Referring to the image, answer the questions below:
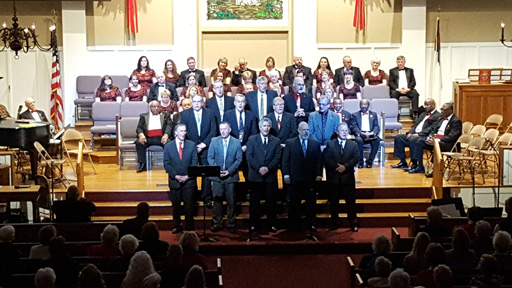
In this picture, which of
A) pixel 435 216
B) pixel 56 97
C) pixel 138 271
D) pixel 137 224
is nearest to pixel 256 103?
pixel 137 224

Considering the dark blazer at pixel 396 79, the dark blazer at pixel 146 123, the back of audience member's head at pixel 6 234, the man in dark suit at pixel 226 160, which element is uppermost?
the dark blazer at pixel 396 79

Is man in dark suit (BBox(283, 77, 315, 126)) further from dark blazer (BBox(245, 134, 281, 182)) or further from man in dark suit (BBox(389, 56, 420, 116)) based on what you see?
man in dark suit (BBox(389, 56, 420, 116))

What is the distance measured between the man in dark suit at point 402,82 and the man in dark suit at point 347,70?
671mm

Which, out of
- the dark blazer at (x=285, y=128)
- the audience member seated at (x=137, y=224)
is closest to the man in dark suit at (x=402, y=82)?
the dark blazer at (x=285, y=128)

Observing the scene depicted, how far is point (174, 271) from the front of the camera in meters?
7.86

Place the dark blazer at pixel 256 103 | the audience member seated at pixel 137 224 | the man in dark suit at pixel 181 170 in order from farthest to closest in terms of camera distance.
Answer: the dark blazer at pixel 256 103, the man in dark suit at pixel 181 170, the audience member seated at pixel 137 224

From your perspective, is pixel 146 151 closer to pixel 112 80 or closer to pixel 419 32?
pixel 112 80

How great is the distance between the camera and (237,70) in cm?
1650

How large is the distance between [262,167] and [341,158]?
112cm

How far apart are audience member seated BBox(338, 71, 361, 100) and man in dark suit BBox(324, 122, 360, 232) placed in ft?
13.4

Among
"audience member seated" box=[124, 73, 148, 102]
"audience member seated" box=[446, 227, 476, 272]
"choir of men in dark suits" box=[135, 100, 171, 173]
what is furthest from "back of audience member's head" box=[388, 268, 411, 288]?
"audience member seated" box=[124, 73, 148, 102]

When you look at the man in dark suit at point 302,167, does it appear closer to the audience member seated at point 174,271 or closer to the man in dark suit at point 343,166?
the man in dark suit at point 343,166

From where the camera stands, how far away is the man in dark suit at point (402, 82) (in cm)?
1700

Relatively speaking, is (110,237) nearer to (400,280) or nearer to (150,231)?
(150,231)
